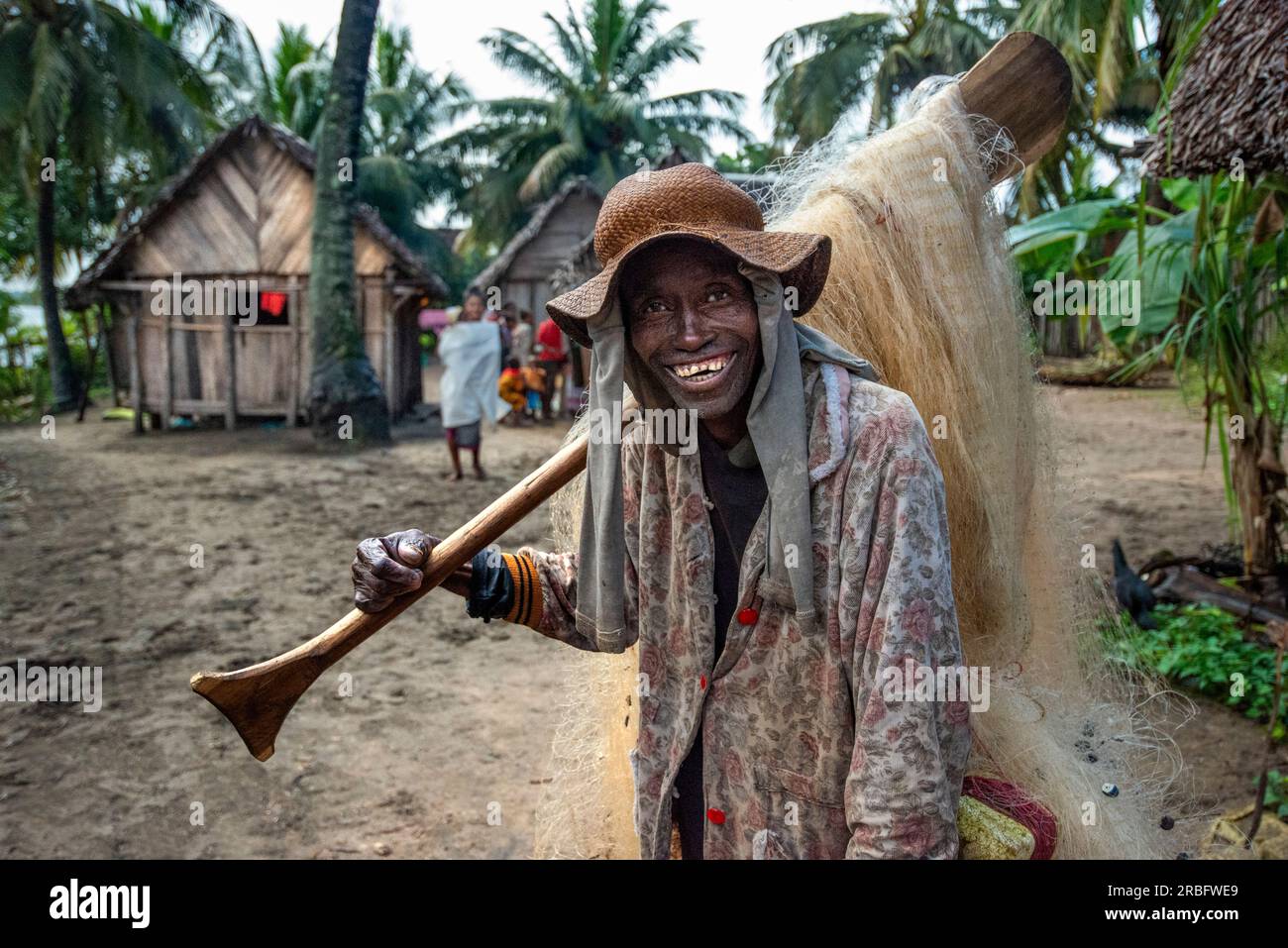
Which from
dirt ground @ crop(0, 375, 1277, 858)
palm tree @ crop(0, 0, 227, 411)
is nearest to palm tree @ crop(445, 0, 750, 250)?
palm tree @ crop(0, 0, 227, 411)

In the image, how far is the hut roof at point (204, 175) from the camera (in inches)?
516

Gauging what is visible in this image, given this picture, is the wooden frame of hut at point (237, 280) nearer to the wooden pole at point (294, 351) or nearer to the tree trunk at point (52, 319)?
the wooden pole at point (294, 351)

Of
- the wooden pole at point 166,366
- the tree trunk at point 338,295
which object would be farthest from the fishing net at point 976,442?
the wooden pole at point 166,366

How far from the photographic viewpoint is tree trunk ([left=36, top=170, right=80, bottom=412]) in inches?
661

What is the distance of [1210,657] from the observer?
15.4ft

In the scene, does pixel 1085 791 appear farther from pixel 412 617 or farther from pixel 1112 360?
pixel 1112 360

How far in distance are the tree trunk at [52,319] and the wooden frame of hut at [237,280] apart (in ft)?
11.9

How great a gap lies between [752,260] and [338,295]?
10471 millimetres

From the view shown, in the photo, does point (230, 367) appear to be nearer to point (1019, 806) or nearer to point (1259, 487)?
point (1259, 487)

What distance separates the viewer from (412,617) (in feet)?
19.5

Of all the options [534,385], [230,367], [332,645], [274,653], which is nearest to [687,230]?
[332,645]

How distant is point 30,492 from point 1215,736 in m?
9.83
